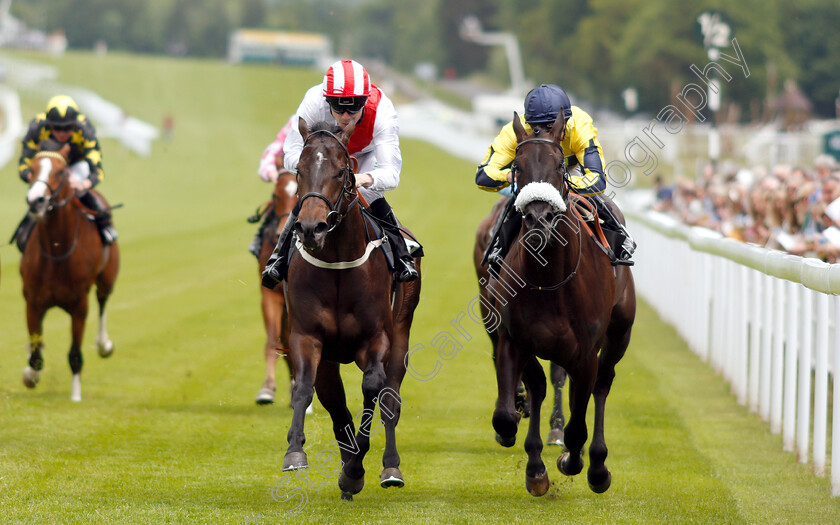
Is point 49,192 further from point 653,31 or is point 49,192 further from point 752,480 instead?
point 653,31

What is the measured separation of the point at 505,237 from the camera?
6500 millimetres

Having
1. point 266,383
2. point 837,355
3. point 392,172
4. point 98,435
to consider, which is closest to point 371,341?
point 392,172

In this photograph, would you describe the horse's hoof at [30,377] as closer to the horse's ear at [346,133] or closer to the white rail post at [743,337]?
the horse's ear at [346,133]

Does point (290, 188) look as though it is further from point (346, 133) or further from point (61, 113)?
point (346, 133)

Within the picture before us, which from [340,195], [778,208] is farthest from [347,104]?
[778,208]

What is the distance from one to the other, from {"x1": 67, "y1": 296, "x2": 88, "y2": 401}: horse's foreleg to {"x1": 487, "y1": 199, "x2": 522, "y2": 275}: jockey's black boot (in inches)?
165

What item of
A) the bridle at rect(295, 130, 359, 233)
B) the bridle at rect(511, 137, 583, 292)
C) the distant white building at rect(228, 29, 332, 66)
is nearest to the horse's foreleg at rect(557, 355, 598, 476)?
the bridle at rect(511, 137, 583, 292)

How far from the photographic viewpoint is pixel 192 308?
15.8 m

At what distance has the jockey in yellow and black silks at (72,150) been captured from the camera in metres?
9.40

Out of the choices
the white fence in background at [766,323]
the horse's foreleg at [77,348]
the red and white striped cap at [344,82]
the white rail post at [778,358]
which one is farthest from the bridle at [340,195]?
the horse's foreleg at [77,348]

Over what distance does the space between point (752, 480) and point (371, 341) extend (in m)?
2.47

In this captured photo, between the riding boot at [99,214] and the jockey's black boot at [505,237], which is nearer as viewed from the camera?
the jockey's black boot at [505,237]

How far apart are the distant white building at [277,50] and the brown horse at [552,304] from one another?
10370 cm

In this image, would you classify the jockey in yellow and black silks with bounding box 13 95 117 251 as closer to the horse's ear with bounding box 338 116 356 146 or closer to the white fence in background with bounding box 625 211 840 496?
the horse's ear with bounding box 338 116 356 146
